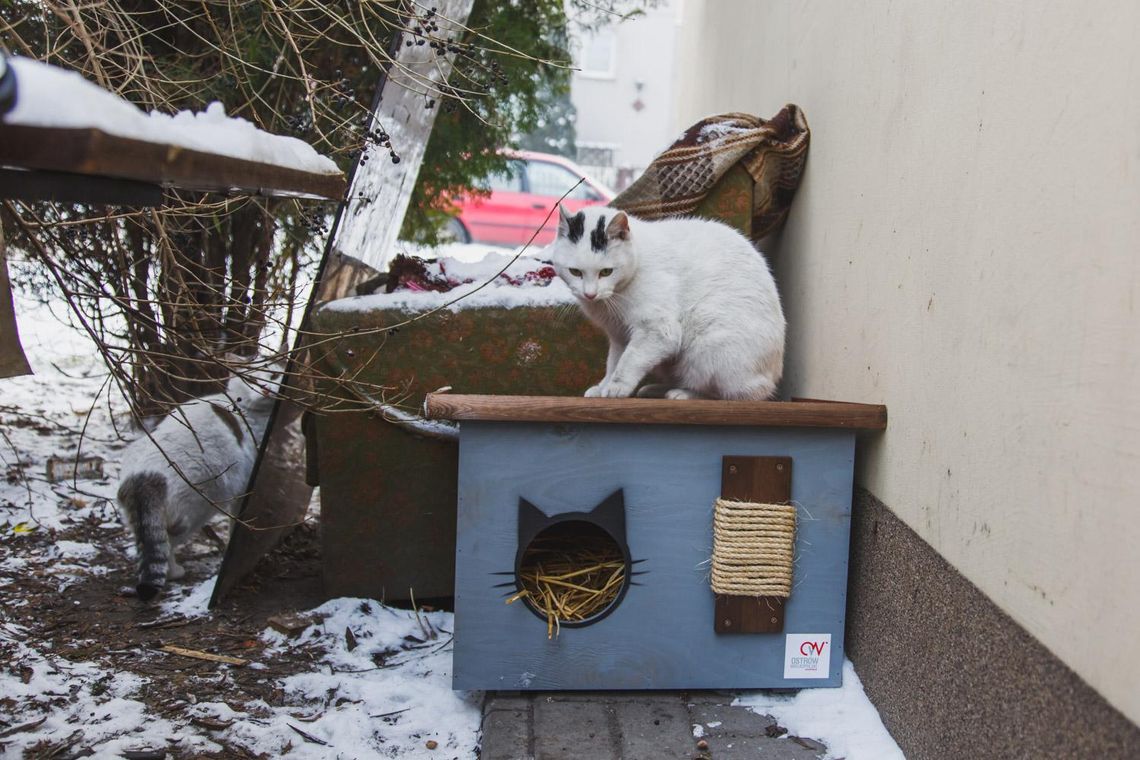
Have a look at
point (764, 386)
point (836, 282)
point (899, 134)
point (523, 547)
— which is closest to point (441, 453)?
point (523, 547)

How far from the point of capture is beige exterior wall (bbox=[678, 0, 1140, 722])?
4.37ft

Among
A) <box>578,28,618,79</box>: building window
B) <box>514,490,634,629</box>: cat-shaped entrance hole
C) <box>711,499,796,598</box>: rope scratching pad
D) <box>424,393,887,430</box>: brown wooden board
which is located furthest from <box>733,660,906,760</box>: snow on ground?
<box>578,28,618,79</box>: building window

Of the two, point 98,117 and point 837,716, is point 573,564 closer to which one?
point 837,716

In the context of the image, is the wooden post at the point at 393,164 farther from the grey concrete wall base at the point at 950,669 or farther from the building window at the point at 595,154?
the building window at the point at 595,154

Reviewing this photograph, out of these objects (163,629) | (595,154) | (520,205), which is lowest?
(163,629)

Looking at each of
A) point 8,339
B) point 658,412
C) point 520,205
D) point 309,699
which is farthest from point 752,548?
point 520,205

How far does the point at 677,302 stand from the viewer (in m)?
2.64

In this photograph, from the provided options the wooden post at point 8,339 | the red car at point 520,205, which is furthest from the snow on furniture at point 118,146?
the red car at point 520,205

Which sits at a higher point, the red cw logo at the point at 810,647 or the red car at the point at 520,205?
the red car at the point at 520,205

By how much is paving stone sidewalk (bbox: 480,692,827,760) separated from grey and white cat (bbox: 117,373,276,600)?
4.59 ft

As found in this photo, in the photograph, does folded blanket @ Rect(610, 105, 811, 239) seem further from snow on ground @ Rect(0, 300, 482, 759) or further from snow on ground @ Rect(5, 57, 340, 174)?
snow on ground @ Rect(5, 57, 340, 174)

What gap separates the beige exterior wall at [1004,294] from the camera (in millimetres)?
1333

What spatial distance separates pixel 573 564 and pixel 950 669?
1077 mm

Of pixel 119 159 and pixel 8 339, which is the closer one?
pixel 119 159
